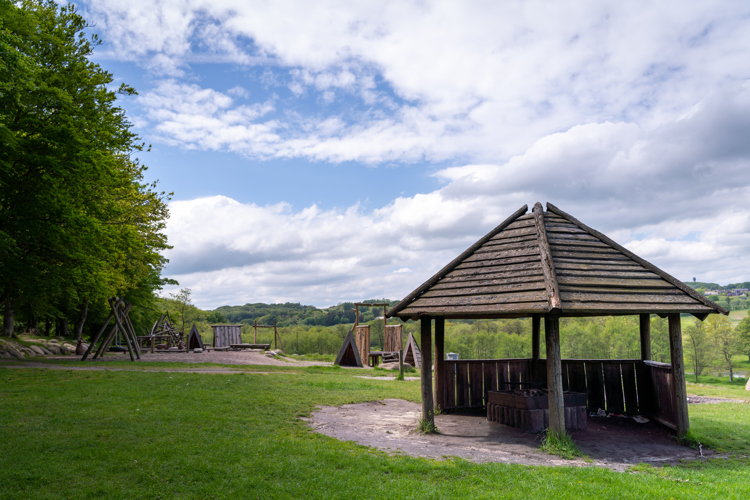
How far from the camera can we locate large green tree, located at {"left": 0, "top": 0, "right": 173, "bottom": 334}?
16.5 m

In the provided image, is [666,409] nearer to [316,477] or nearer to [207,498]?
[316,477]

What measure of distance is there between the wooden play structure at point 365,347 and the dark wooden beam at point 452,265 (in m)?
15.4

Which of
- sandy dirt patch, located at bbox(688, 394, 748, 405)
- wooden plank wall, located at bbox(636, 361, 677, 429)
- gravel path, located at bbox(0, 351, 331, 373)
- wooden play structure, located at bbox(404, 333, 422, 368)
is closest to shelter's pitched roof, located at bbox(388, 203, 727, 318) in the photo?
wooden plank wall, located at bbox(636, 361, 677, 429)

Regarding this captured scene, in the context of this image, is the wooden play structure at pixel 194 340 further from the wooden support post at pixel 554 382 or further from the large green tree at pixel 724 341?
the large green tree at pixel 724 341

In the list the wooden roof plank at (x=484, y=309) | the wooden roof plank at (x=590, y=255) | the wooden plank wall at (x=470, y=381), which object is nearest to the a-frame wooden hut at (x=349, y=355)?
the wooden plank wall at (x=470, y=381)

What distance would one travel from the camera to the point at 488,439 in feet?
28.9

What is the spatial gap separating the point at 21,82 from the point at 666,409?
20225 mm

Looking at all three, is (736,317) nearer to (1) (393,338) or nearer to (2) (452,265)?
(1) (393,338)

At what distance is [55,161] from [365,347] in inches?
726

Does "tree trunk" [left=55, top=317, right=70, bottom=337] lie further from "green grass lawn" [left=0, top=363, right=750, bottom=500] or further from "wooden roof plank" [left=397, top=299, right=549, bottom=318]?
"wooden roof plank" [left=397, top=299, right=549, bottom=318]

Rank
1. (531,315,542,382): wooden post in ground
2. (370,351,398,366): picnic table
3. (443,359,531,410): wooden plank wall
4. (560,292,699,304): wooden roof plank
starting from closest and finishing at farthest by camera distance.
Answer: (560,292,699,304): wooden roof plank, (443,359,531,410): wooden plank wall, (531,315,542,382): wooden post in ground, (370,351,398,366): picnic table

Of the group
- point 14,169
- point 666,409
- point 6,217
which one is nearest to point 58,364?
point 6,217

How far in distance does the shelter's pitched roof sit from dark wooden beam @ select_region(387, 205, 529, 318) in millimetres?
21

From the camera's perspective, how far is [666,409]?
9.80 m
